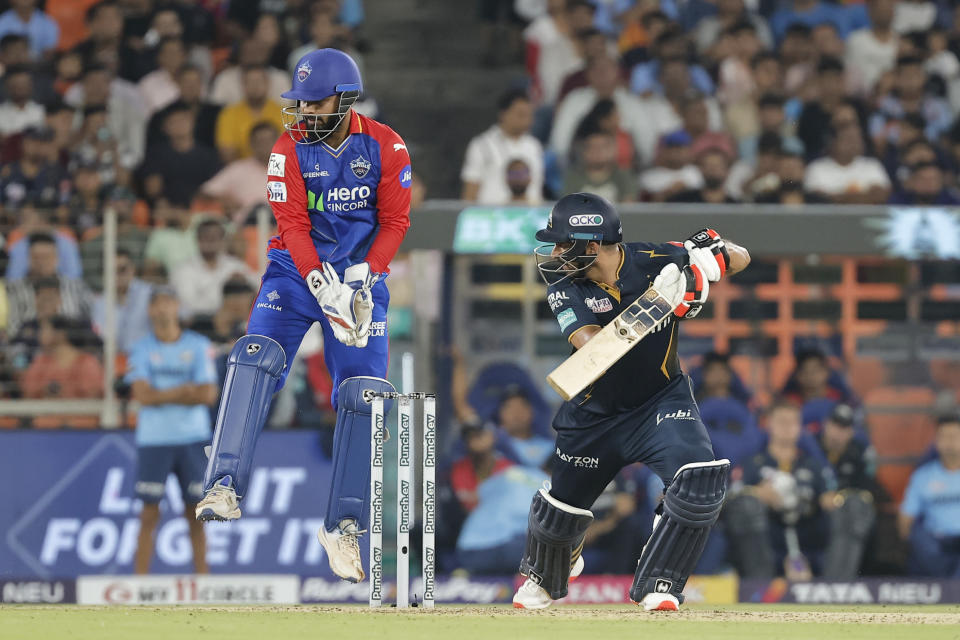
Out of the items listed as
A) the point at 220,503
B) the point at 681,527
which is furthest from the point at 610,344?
the point at 220,503

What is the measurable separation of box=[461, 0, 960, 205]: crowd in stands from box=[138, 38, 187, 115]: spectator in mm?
2647

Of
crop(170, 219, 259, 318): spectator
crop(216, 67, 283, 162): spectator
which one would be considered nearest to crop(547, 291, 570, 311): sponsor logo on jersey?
crop(170, 219, 259, 318): spectator

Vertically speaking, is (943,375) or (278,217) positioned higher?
(278,217)

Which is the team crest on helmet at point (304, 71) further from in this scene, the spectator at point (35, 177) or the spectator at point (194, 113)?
the spectator at point (194, 113)

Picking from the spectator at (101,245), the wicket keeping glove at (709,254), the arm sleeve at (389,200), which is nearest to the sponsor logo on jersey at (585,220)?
the wicket keeping glove at (709,254)

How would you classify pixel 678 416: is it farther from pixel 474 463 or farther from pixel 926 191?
pixel 926 191

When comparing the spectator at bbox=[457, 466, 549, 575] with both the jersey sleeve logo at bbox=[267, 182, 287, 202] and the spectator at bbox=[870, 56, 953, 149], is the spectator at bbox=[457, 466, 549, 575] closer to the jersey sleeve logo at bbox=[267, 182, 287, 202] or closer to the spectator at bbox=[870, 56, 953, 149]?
the jersey sleeve logo at bbox=[267, 182, 287, 202]

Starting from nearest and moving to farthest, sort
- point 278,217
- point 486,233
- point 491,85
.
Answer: point 278,217
point 486,233
point 491,85

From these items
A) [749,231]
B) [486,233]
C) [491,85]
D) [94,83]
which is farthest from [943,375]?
[94,83]

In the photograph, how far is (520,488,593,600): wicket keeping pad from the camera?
356 inches

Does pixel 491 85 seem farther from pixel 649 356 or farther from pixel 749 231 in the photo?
pixel 649 356

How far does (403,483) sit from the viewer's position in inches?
340

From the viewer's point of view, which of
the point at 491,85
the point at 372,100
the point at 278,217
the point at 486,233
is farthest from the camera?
the point at 491,85

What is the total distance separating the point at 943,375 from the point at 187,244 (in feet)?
19.1
